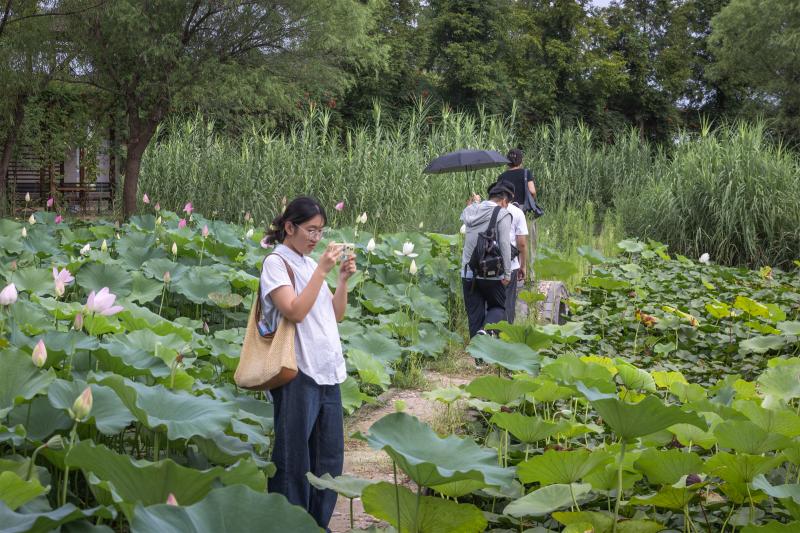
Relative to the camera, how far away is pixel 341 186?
11.5m

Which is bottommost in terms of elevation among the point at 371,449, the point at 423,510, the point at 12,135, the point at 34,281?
the point at 371,449

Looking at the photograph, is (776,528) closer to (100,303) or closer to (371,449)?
(100,303)

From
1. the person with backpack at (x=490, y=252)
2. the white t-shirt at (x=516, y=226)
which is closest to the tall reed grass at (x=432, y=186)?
the white t-shirt at (x=516, y=226)

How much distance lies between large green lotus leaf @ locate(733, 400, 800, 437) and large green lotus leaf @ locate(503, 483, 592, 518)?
634 millimetres

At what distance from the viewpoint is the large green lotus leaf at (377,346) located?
5113 millimetres

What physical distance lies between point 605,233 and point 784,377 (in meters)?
8.65

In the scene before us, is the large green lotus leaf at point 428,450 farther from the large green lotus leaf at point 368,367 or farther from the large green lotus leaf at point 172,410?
the large green lotus leaf at point 368,367

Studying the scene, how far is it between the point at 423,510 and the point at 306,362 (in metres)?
0.77

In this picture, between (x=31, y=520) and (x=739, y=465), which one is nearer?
(x=31, y=520)

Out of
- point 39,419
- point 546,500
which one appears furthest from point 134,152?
point 546,500

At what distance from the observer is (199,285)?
562 centimetres

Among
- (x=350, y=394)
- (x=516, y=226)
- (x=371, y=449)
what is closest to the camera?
(x=350, y=394)

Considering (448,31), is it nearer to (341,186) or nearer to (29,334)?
(341,186)

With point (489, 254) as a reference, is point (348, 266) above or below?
above
